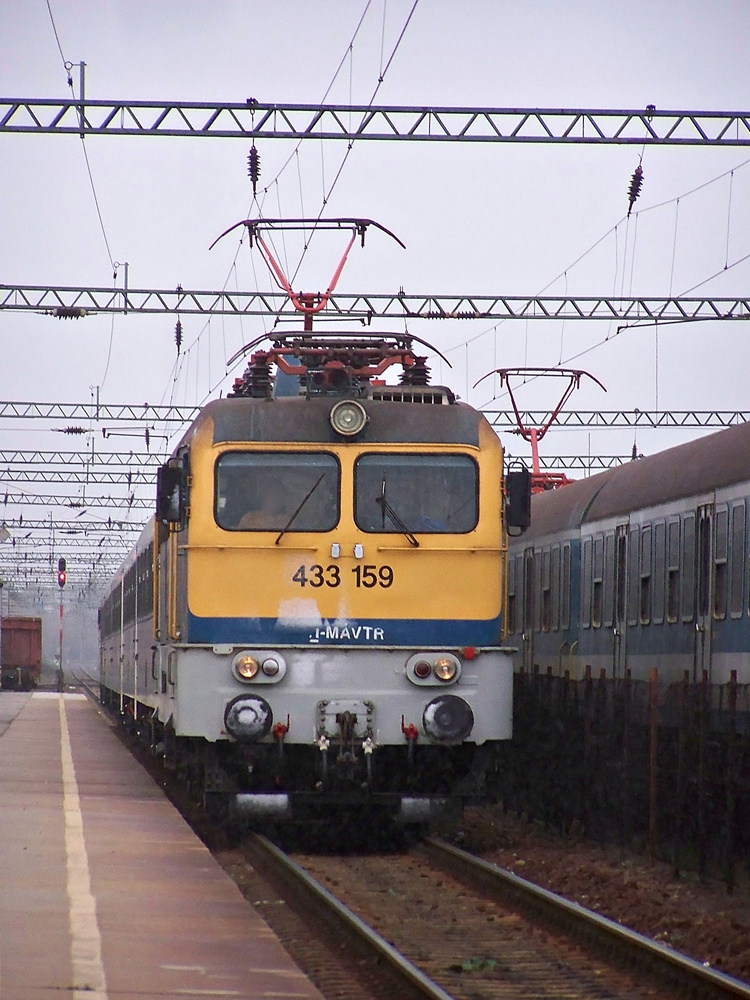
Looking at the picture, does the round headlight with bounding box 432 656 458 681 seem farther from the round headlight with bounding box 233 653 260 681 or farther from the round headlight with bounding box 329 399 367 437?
the round headlight with bounding box 329 399 367 437

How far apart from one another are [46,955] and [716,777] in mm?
5477

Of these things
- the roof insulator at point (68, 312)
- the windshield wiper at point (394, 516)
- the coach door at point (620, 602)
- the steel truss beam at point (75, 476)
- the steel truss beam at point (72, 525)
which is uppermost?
the roof insulator at point (68, 312)

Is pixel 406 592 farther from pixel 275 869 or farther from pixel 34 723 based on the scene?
pixel 34 723

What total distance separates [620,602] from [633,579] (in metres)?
0.47

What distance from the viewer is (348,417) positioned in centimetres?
1273

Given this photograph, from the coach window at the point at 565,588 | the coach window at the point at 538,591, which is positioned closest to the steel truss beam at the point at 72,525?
the coach window at the point at 538,591

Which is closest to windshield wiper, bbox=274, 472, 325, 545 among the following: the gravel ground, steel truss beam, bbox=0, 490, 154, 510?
the gravel ground

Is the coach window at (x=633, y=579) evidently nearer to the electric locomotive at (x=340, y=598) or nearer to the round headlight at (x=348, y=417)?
the electric locomotive at (x=340, y=598)

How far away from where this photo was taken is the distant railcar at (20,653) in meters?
69.8

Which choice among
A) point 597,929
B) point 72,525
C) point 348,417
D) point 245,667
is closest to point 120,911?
point 597,929

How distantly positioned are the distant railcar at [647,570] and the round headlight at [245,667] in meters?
3.75

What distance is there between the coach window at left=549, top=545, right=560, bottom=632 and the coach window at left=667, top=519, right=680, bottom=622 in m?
4.04

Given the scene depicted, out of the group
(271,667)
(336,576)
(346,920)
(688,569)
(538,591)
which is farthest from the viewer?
(538,591)

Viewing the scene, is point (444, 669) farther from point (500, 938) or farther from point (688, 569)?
point (688, 569)
